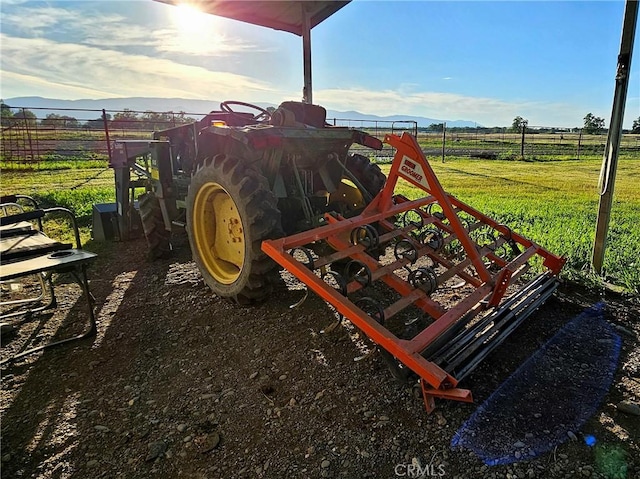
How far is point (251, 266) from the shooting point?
289cm

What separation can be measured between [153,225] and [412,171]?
3.03 meters

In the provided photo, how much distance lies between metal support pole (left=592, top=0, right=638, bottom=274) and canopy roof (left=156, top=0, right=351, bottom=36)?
3501mm

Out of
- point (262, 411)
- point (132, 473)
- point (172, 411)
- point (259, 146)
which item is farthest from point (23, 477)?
point (259, 146)

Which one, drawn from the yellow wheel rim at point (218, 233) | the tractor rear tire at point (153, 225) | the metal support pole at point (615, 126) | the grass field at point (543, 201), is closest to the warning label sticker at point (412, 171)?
the yellow wheel rim at point (218, 233)

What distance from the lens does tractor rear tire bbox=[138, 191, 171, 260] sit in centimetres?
452

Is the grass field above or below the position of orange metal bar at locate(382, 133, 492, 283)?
below

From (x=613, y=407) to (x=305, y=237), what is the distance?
6.04 ft

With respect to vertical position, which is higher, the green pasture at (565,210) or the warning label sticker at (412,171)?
the warning label sticker at (412,171)

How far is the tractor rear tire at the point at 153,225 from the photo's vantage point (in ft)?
14.8

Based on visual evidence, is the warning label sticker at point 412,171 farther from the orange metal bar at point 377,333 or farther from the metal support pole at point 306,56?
the metal support pole at point 306,56

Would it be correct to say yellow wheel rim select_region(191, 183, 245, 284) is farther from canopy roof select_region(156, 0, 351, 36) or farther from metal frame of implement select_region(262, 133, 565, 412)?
canopy roof select_region(156, 0, 351, 36)

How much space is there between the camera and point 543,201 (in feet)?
23.3

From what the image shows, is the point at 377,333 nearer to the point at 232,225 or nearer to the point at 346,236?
the point at 346,236

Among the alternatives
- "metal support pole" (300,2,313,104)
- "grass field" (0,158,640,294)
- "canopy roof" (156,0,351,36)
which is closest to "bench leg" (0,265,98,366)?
"grass field" (0,158,640,294)
